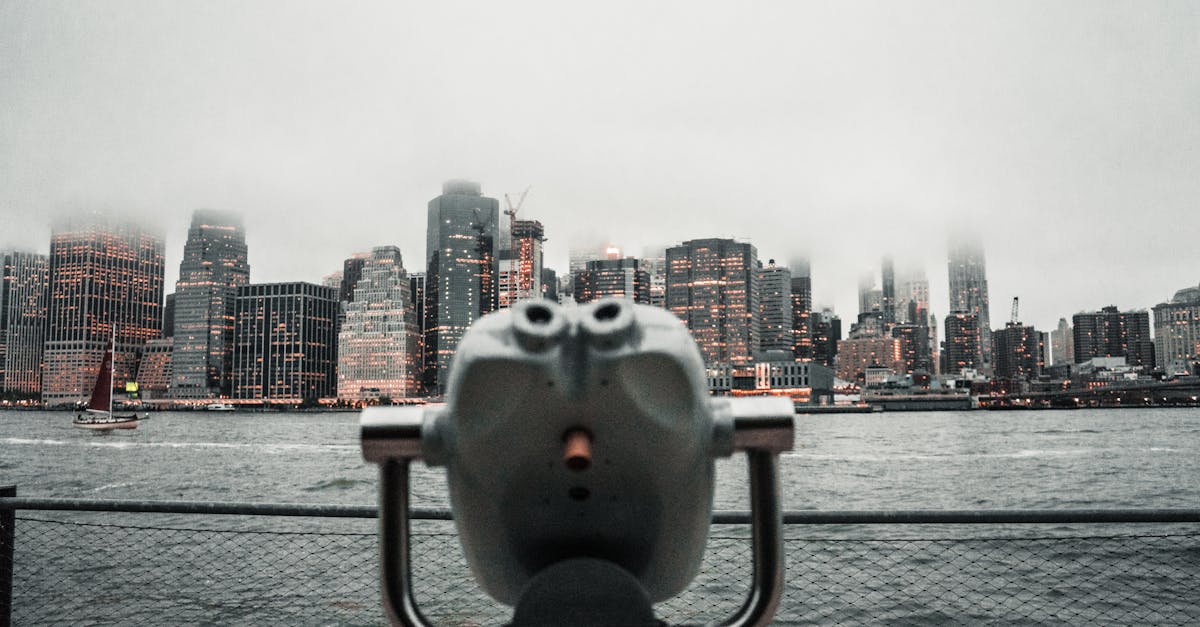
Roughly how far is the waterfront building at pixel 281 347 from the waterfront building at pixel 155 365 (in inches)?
593

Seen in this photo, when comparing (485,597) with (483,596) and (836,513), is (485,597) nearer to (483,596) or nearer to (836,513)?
(483,596)

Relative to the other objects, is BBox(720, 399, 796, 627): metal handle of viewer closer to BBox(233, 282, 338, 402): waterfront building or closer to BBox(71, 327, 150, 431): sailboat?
BBox(71, 327, 150, 431): sailboat

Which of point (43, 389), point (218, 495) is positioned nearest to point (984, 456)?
point (218, 495)

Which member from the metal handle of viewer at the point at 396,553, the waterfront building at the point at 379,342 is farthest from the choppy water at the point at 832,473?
the waterfront building at the point at 379,342

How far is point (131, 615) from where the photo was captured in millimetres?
11172

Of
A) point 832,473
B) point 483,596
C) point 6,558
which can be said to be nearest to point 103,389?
point 832,473

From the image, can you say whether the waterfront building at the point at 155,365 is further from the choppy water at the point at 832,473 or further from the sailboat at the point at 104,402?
the choppy water at the point at 832,473

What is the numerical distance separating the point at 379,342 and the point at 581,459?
18088cm

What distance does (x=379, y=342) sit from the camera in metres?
176

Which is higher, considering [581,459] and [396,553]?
Result: [581,459]

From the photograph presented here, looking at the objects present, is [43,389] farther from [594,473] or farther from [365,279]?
[594,473]

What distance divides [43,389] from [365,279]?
230 feet

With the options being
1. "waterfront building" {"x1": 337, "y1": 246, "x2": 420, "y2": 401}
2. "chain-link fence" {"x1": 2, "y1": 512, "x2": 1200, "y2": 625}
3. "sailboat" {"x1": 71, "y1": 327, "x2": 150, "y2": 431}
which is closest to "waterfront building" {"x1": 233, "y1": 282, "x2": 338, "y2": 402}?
"waterfront building" {"x1": 337, "y1": 246, "x2": 420, "y2": 401}

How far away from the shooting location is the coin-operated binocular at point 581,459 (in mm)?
1184
